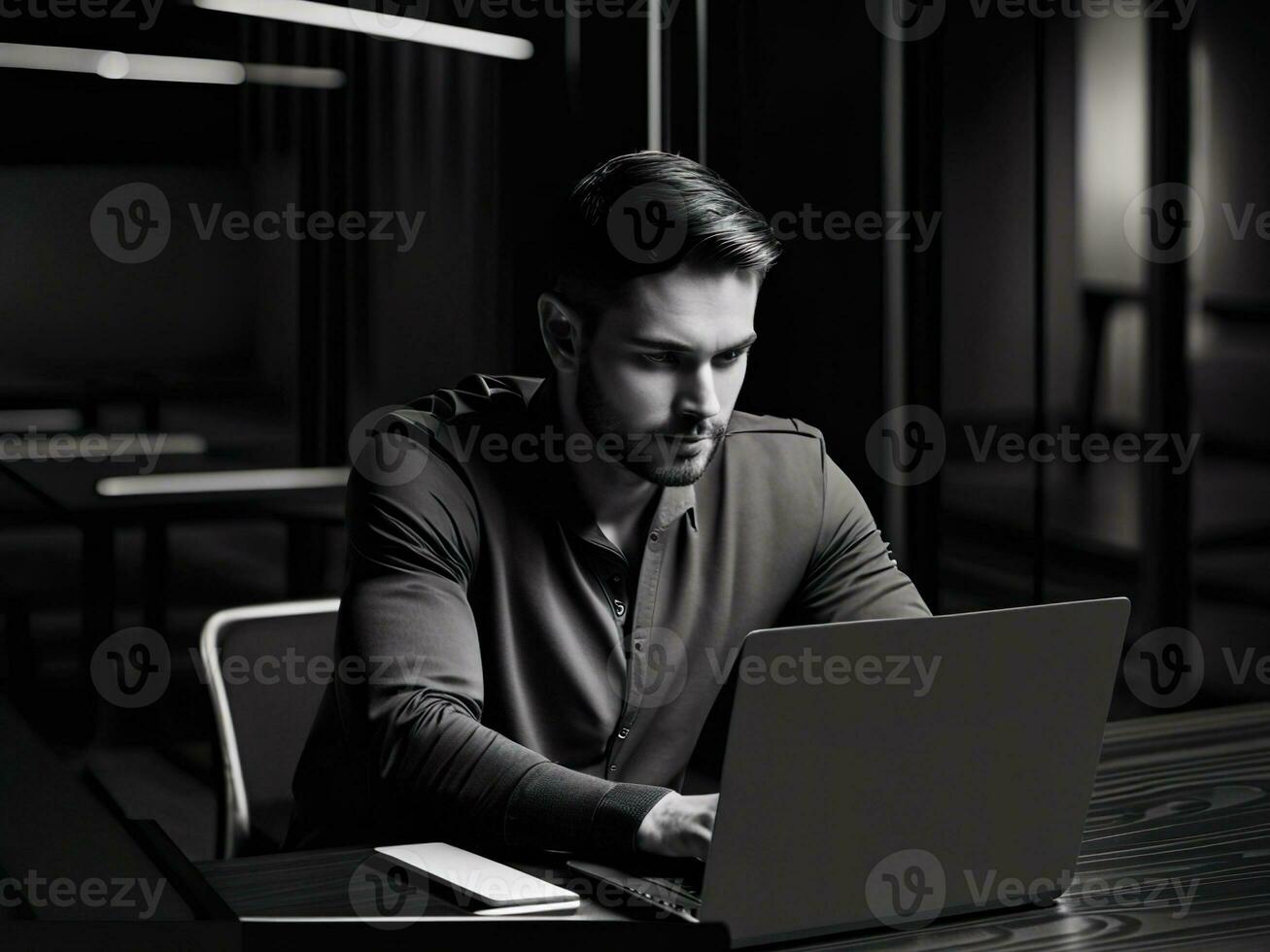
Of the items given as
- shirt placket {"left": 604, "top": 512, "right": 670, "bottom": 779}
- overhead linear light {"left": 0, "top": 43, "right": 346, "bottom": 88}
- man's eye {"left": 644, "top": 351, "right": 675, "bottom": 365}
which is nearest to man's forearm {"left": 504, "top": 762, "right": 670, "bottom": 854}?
shirt placket {"left": 604, "top": 512, "right": 670, "bottom": 779}

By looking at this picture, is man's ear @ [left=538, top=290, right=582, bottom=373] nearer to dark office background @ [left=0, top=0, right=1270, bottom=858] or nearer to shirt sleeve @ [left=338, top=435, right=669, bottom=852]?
shirt sleeve @ [left=338, top=435, right=669, bottom=852]

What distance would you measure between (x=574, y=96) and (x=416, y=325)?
2.08 ft

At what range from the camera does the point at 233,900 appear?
1.15m

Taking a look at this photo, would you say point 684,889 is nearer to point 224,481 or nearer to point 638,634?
point 638,634

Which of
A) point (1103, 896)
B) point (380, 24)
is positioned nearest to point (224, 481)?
point (380, 24)

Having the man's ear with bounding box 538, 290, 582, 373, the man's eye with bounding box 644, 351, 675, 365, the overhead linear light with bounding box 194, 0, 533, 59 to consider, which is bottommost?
the man's eye with bounding box 644, 351, 675, 365

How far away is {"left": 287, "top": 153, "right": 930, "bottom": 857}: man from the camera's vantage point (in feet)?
5.36

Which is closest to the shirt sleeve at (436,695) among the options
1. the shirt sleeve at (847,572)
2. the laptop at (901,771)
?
the laptop at (901,771)

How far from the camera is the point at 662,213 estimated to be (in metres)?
1.67

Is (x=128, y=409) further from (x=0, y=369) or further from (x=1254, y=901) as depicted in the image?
(x=1254, y=901)

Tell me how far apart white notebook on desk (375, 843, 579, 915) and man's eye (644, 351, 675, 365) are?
0.62 meters

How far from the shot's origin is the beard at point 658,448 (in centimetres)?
166

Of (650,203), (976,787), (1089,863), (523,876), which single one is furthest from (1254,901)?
(650,203)

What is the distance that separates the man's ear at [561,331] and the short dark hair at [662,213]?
21 mm
